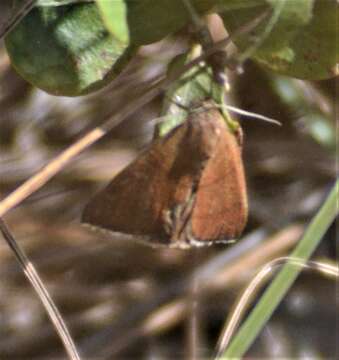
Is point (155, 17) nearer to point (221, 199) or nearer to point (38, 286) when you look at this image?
point (221, 199)

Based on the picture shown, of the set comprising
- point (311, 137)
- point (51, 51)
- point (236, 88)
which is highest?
point (51, 51)

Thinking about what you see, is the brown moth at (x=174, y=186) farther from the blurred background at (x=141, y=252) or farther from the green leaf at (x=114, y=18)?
the blurred background at (x=141, y=252)

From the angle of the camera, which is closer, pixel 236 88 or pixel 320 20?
pixel 320 20

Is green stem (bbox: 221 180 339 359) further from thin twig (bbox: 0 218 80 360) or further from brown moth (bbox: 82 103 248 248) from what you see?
thin twig (bbox: 0 218 80 360)

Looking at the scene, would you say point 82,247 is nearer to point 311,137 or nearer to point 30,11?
point 311,137

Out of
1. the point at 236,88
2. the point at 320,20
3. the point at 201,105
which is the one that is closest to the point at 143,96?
the point at 201,105

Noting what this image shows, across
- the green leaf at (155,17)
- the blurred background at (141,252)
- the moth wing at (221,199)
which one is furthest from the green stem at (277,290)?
the blurred background at (141,252)
